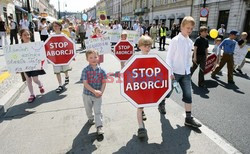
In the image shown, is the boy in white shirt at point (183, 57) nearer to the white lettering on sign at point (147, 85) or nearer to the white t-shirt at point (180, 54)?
the white t-shirt at point (180, 54)

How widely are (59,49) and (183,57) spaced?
3.27 meters

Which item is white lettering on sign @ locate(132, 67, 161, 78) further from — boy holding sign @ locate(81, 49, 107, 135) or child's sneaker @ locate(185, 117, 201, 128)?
child's sneaker @ locate(185, 117, 201, 128)

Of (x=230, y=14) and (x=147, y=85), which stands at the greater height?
(x=230, y=14)

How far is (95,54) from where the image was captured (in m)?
2.93

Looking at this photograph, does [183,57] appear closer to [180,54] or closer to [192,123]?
[180,54]

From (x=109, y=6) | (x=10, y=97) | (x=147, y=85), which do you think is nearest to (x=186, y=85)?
(x=147, y=85)

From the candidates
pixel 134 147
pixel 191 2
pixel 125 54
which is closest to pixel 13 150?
pixel 134 147

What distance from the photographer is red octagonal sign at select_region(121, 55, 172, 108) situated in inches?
102

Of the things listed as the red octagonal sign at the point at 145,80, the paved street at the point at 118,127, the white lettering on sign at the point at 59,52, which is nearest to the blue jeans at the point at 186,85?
the paved street at the point at 118,127

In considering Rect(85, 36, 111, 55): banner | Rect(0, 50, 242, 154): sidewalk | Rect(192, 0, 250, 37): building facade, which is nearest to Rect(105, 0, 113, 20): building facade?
Rect(192, 0, 250, 37): building facade

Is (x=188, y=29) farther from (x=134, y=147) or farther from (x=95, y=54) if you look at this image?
(x=134, y=147)

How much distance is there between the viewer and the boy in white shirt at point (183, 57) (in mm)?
3184

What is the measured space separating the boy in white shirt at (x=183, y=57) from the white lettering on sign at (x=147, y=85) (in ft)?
1.51

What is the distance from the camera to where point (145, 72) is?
2666 mm
